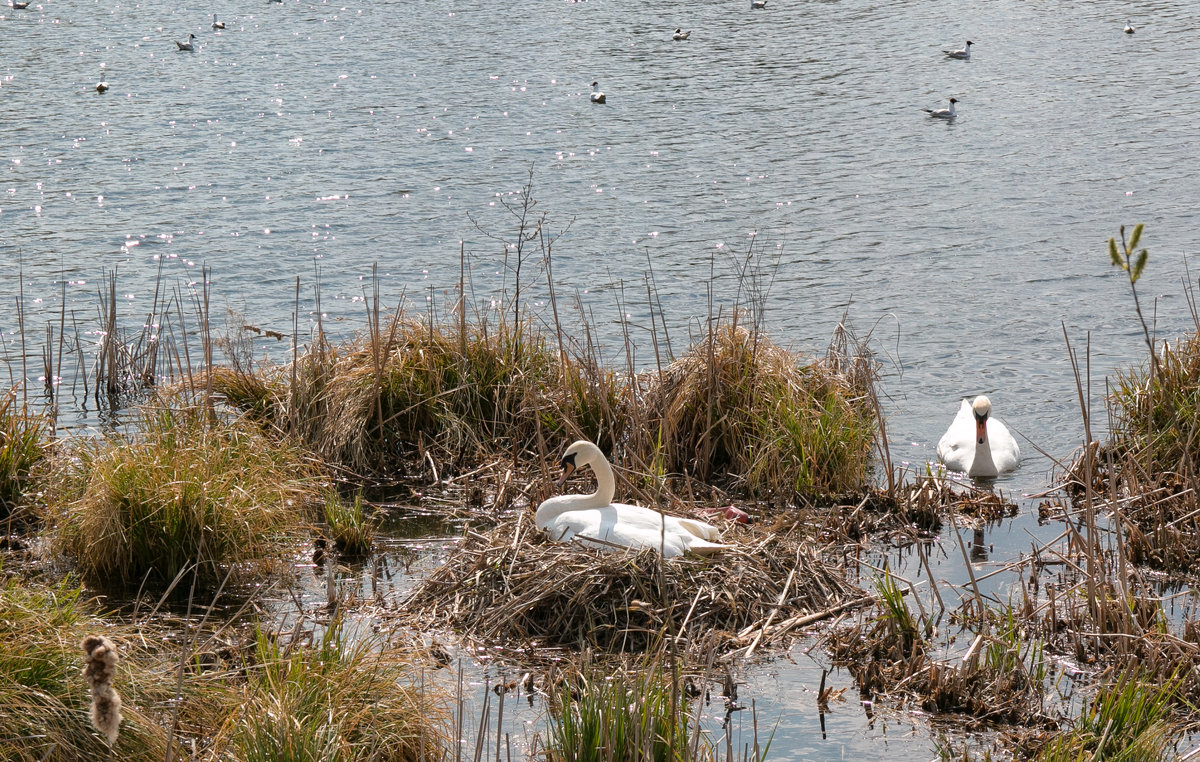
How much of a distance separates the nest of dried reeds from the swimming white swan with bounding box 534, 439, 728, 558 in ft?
0.33

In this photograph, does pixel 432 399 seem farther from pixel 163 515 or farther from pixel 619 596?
pixel 619 596

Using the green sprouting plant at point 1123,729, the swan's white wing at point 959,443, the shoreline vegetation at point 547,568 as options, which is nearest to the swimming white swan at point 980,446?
the swan's white wing at point 959,443

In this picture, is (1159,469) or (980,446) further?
(980,446)

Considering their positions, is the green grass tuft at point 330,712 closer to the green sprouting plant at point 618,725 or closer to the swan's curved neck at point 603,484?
the green sprouting plant at point 618,725

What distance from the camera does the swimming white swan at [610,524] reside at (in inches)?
291

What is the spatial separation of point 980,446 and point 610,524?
407 centimetres

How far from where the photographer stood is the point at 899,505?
909cm

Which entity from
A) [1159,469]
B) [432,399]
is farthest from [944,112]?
[432,399]

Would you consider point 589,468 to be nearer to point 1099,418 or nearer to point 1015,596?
point 1015,596

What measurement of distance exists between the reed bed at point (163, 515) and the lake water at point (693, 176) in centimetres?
337

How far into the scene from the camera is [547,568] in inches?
285

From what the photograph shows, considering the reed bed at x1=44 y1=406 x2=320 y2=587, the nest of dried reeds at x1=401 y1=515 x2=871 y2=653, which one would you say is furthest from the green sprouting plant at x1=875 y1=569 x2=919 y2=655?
the reed bed at x1=44 y1=406 x2=320 y2=587

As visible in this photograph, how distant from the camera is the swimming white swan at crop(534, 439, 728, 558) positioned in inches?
291

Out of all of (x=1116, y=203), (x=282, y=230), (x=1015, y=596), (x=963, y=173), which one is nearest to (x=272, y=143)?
(x=282, y=230)
